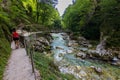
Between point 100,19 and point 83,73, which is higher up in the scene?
point 100,19

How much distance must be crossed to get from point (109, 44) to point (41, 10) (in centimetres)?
2437

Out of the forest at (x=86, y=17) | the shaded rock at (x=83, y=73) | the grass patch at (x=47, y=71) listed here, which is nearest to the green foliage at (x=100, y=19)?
the forest at (x=86, y=17)

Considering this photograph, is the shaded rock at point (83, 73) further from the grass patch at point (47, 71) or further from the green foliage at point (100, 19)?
the green foliage at point (100, 19)

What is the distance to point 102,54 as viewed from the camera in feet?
77.8

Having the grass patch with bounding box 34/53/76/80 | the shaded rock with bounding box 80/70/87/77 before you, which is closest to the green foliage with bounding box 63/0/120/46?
the shaded rock with bounding box 80/70/87/77

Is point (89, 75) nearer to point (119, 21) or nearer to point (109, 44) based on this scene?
point (109, 44)

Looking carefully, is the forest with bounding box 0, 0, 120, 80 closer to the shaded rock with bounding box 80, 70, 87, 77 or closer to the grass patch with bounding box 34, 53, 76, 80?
the grass patch with bounding box 34, 53, 76, 80

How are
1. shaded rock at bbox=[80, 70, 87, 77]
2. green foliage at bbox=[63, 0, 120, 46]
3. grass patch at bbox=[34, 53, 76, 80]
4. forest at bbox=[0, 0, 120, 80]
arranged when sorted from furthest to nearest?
green foliage at bbox=[63, 0, 120, 46] → forest at bbox=[0, 0, 120, 80] → shaded rock at bbox=[80, 70, 87, 77] → grass patch at bbox=[34, 53, 76, 80]

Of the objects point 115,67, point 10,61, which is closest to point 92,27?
point 115,67

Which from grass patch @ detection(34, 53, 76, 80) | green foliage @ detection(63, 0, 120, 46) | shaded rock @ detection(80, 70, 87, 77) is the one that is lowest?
shaded rock @ detection(80, 70, 87, 77)

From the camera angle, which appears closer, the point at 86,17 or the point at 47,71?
the point at 47,71

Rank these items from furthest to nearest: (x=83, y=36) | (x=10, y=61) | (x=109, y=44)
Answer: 1. (x=83, y=36)
2. (x=109, y=44)
3. (x=10, y=61)

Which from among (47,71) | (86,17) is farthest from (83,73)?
(86,17)

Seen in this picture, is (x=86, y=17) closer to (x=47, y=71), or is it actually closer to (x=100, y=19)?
(x=100, y=19)
